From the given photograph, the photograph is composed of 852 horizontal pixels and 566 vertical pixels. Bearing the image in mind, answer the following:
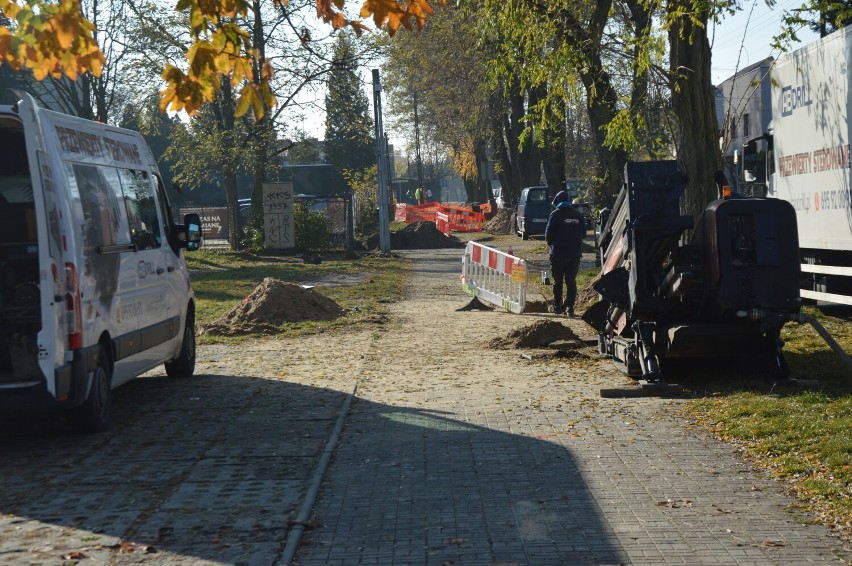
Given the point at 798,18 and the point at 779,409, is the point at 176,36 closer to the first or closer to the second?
the point at 798,18

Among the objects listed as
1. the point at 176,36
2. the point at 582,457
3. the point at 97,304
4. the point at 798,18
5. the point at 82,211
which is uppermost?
the point at 176,36

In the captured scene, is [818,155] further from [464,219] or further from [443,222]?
[464,219]

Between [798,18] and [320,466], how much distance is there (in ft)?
36.7

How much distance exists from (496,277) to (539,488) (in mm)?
13345

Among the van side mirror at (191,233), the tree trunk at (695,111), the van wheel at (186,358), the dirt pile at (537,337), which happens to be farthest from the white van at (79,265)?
the tree trunk at (695,111)

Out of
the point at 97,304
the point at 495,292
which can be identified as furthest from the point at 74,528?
Answer: the point at 495,292

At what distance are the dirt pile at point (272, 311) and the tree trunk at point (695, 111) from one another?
6242 millimetres

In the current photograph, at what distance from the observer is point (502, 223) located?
54469 mm

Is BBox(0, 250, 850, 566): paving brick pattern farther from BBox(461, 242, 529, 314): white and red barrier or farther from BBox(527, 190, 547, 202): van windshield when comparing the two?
BBox(527, 190, 547, 202): van windshield

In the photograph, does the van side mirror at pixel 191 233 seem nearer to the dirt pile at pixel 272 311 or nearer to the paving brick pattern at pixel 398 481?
the paving brick pattern at pixel 398 481

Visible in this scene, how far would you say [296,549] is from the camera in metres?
5.76

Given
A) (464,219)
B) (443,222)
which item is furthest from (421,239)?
(464,219)

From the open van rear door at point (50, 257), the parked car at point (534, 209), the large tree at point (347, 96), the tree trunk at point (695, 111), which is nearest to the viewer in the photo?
the open van rear door at point (50, 257)

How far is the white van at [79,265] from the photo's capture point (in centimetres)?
806
